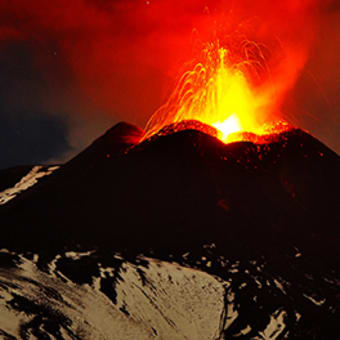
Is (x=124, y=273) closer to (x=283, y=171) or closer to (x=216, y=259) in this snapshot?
(x=216, y=259)

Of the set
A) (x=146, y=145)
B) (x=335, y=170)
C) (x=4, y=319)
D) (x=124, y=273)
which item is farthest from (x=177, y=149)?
(x=4, y=319)

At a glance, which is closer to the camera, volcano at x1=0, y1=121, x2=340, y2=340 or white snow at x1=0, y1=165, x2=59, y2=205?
volcano at x1=0, y1=121, x2=340, y2=340

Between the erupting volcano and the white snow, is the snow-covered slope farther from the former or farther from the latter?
the white snow

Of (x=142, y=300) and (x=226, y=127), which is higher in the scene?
(x=226, y=127)

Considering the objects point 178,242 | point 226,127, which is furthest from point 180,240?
point 226,127

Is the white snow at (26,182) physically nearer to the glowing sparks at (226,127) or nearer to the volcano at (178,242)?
the volcano at (178,242)

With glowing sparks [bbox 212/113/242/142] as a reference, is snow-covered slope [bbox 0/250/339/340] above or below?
below

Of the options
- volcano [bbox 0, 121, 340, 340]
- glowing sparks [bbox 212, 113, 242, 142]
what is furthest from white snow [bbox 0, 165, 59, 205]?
glowing sparks [bbox 212, 113, 242, 142]

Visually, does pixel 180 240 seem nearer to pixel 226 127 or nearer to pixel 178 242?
pixel 178 242
